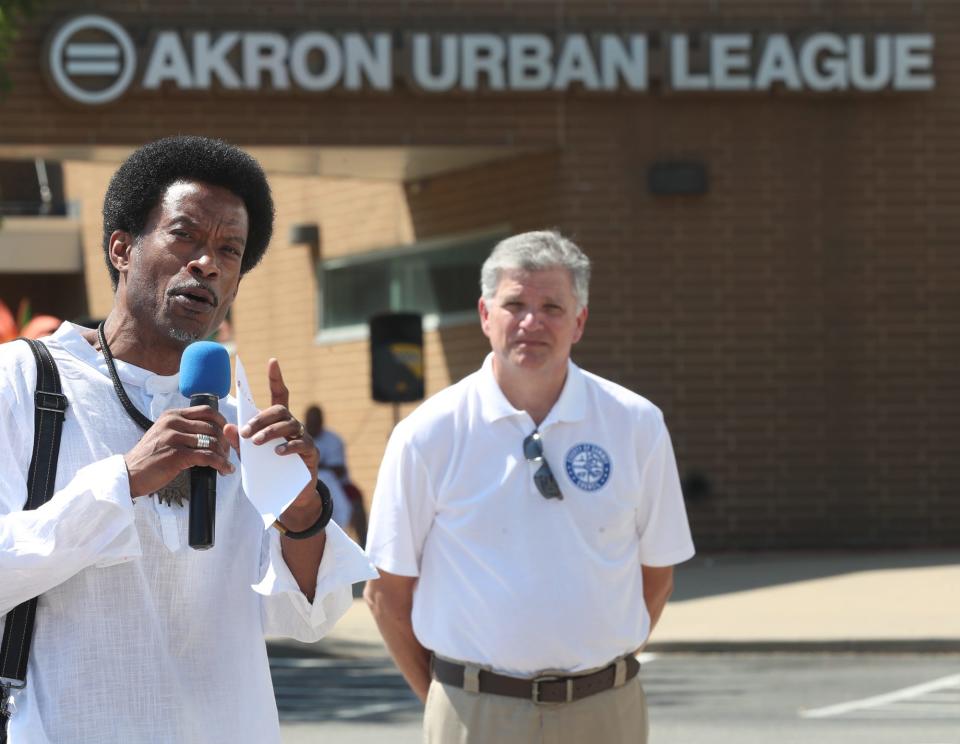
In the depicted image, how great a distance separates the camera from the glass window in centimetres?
2098

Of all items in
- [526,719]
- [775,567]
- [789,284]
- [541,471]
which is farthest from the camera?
[789,284]

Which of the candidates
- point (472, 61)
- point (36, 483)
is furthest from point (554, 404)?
point (472, 61)

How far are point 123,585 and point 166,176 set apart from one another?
751 millimetres

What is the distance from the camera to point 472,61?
735 inches

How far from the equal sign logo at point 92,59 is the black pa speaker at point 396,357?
142 inches

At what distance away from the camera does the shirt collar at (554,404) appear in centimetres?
488

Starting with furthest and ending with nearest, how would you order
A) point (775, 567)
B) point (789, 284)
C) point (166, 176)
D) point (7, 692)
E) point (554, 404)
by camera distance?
point (789, 284)
point (775, 567)
point (554, 404)
point (166, 176)
point (7, 692)

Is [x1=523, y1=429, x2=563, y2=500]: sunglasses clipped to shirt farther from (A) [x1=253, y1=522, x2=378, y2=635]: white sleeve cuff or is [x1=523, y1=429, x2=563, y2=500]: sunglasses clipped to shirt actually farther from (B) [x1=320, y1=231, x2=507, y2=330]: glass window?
(B) [x1=320, y1=231, x2=507, y2=330]: glass window

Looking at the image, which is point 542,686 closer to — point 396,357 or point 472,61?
point 396,357

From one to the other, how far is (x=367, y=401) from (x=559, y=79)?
18.4 ft

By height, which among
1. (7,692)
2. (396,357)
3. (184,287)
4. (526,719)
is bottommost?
(396,357)

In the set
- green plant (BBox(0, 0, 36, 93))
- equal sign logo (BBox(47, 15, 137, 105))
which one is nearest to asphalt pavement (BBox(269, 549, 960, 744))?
green plant (BBox(0, 0, 36, 93))

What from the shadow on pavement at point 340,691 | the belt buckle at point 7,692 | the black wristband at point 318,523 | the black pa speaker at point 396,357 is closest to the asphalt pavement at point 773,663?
the shadow on pavement at point 340,691

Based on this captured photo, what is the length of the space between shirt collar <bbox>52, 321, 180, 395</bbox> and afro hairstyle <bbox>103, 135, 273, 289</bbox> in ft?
0.62
